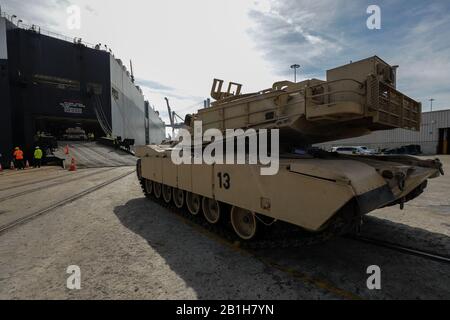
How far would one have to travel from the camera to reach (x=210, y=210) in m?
6.35

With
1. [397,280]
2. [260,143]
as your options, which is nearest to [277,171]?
[260,143]

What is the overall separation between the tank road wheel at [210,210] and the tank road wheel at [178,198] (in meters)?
1.29

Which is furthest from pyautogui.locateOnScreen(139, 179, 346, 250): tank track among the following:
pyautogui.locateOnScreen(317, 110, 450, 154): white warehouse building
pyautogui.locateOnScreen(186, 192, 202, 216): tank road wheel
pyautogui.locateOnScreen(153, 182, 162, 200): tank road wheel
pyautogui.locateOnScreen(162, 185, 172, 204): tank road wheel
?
pyautogui.locateOnScreen(317, 110, 450, 154): white warehouse building

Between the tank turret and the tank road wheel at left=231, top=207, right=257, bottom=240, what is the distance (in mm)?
1695

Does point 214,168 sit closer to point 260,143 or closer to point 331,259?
point 260,143

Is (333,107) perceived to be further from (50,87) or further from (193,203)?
(50,87)

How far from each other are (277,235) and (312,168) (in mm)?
1716

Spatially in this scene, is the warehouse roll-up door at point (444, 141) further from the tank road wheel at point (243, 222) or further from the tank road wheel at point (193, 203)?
the tank road wheel at point (243, 222)

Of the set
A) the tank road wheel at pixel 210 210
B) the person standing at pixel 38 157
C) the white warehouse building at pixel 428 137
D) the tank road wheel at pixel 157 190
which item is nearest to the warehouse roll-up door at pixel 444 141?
the white warehouse building at pixel 428 137

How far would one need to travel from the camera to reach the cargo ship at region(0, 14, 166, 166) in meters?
25.5

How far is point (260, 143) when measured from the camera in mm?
5312

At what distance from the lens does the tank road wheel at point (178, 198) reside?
7.56m

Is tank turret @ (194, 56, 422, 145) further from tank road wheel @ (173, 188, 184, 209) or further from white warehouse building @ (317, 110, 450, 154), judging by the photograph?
white warehouse building @ (317, 110, 450, 154)

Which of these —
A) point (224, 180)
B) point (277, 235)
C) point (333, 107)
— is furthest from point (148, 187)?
point (333, 107)
